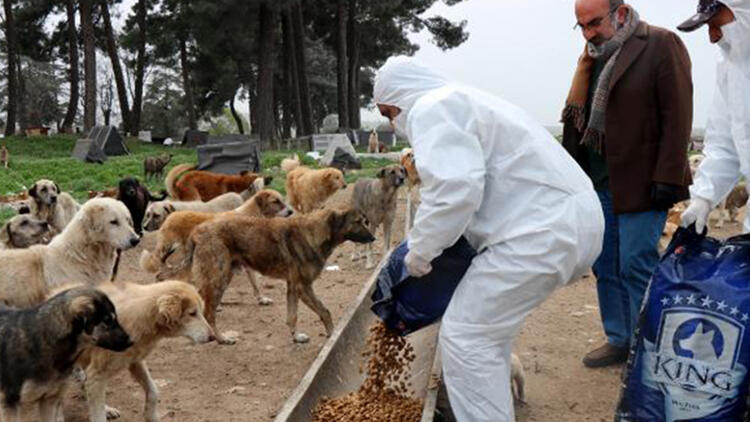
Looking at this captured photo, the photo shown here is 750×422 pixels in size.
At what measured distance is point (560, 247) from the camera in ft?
12.0

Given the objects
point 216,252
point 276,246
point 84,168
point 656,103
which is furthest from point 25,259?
point 84,168

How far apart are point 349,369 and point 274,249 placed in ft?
5.74

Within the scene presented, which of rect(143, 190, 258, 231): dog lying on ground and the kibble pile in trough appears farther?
rect(143, 190, 258, 231): dog lying on ground

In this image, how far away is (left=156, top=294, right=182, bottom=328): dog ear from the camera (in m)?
4.89

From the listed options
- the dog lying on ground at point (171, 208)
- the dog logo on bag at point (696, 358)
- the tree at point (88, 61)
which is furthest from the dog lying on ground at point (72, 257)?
the tree at point (88, 61)

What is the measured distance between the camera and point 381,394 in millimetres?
5125

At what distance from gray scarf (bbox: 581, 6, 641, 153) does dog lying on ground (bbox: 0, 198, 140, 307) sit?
12.8 ft

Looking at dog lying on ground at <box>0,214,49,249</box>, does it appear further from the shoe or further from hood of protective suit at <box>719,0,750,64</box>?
hood of protective suit at <box>719,0,750,64</box>

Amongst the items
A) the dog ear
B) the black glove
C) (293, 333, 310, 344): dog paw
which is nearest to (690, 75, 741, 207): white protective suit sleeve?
the black glove

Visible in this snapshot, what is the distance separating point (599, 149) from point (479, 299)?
8.30 feet

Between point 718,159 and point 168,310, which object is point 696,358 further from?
point 168,310

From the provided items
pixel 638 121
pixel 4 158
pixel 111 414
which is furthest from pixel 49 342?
pixel 4 158

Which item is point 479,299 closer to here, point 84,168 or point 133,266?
point 133,266

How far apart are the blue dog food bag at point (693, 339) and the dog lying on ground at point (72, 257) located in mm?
4400
